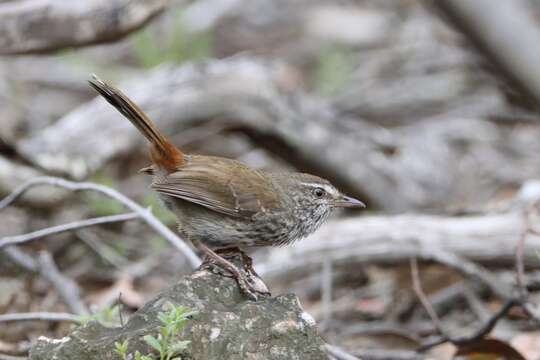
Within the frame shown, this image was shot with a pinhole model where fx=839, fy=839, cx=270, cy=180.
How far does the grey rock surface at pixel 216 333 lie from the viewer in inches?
118

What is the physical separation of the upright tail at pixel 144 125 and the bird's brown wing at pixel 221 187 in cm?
8

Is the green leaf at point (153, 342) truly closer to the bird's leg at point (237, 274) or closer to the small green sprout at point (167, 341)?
the small green sprout at point (167, 341)

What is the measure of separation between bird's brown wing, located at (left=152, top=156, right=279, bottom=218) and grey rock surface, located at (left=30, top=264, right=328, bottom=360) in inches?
44.6

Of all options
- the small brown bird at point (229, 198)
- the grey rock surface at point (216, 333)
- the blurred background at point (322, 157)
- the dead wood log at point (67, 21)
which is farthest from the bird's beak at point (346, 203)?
the dead wood log at point (67, 21)

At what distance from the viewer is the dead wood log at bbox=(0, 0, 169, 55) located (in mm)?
5578

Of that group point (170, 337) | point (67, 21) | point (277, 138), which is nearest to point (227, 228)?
point (170, 337)

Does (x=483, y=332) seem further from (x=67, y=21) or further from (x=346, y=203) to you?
(x=67, y=21)

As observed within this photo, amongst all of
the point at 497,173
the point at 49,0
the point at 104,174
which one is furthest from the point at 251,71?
the point at 497,173

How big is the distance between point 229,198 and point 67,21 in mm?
1859

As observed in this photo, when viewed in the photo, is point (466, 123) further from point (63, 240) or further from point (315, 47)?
point (63, 240)

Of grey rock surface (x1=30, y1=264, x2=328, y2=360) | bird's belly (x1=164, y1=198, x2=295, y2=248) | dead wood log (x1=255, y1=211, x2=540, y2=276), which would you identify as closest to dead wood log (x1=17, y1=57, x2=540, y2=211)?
dead wood log (x1=255, y1=211, x2=540, y2=276)

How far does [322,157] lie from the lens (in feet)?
24.5

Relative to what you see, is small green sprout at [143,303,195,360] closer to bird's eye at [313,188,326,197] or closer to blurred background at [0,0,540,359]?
blurred background at [0,0,540,359]

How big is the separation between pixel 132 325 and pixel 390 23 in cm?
944
